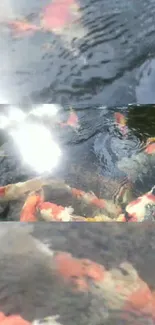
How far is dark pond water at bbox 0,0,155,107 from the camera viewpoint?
1740 mm

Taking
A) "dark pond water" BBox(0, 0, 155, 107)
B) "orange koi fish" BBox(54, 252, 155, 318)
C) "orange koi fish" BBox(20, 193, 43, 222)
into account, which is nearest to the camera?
"orange koi fish" BBox(54, 252, 155, 318)

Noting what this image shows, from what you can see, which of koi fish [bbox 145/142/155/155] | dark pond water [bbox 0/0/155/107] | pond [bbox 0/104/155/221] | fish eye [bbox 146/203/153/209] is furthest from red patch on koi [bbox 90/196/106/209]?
dark pond water [bbox 0/0/155/107]

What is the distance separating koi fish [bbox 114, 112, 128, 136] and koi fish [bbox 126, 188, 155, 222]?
0.29 m

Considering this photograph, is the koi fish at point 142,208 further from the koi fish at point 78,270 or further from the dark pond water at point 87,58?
the dark pond water at point 87,58

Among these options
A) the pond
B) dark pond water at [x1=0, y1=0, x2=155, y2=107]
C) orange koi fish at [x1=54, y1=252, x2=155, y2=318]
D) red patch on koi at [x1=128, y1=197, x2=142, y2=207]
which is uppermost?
dark pond water at [x1=0, y1=0, x2=155, y2=107]

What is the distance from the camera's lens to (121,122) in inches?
63.3

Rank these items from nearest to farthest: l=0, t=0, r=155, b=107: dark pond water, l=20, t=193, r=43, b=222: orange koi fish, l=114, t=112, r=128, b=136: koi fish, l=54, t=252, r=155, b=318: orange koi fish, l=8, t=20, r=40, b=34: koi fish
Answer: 1. l=54, t=252, r=155, b=318: orange koi fish
2. l=20, t=193, r=43, b=222: orange koi fish
3. l=114, t=112, r=128, b=136: koi fish
4. l=0, t=0, r=155, b=107: dark pond water
5. l=8, t=20, r=40, b=34: koi fish

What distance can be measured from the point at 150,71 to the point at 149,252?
0.94 meters

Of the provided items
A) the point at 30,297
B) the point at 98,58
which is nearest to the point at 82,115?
the point at 98,58

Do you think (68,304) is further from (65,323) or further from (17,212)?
(17,212)

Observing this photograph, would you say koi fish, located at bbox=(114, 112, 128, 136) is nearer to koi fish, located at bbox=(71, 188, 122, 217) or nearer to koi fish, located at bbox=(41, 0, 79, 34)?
koi fish, located at bbox=(71, 188, 122, 217)

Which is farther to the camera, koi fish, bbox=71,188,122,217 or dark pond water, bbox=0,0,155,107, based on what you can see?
dark pond water, bbox=0,0,155,107

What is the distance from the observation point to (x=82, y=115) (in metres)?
1.65

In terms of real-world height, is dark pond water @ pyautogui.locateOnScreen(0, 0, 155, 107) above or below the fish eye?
above
